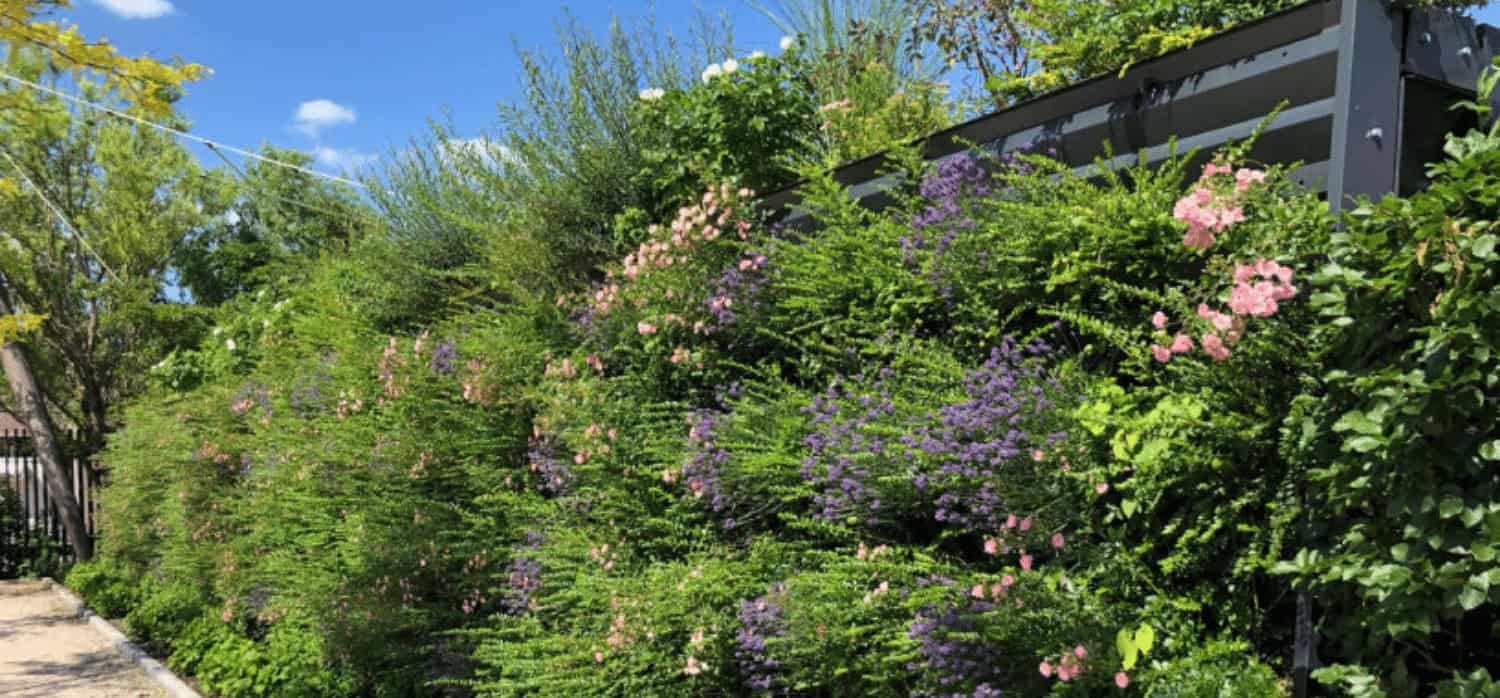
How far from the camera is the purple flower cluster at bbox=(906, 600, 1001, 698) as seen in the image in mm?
2539

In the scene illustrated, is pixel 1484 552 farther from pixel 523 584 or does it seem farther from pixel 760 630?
pixel 523 584

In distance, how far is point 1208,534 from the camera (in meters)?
2.23

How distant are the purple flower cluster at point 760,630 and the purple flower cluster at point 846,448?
310 mm

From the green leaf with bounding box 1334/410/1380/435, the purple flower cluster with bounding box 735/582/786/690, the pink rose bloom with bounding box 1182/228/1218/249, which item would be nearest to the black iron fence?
the purple flower cluster with bounding box 735/582/786/690

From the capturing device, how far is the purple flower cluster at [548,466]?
4352mm

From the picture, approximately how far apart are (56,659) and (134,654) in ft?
2.11

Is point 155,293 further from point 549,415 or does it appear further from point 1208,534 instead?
point 1208,534

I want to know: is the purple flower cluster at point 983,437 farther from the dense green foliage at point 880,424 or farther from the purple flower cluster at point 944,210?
the purple flower cluster at point 944,210

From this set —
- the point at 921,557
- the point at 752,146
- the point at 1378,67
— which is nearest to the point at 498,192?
the point at 752,146

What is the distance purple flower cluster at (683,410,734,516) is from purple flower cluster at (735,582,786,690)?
36 cm

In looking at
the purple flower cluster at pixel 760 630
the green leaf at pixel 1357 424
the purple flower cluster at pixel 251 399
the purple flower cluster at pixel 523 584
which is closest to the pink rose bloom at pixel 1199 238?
the green leaf at pixel 1357 424

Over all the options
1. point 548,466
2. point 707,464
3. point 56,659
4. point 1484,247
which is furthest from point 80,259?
point 1484,247

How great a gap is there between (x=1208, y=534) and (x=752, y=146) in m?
3.06

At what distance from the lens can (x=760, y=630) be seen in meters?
3.22
